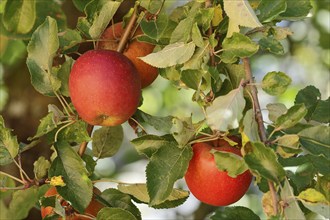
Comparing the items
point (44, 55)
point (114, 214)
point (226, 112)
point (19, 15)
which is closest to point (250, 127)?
point (226, 112)

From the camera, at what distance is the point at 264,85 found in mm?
987

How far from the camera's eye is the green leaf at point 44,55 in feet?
3.57

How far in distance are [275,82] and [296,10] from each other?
0.20 meters

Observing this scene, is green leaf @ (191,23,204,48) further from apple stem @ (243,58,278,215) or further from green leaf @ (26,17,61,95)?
green leaf @ (26,17,61,95)

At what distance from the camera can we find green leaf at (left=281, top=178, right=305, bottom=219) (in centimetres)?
90

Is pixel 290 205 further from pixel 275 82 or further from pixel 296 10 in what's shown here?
pixel 296 10

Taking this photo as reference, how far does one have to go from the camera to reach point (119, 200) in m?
1.17

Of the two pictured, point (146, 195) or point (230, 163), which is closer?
point (230, 163)

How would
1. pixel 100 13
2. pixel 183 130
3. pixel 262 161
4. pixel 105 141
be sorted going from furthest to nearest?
pixel 105 141 < pixel 100 13 < pixel 183 130 < pixel 262 161

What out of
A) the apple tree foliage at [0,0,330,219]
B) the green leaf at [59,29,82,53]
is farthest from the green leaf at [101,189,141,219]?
the green leaf at [59,29,82,53]

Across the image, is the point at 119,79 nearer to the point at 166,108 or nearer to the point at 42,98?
the point at 42,98

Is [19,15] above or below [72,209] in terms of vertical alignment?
above

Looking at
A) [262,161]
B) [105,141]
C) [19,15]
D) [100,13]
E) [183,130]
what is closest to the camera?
[262,161]

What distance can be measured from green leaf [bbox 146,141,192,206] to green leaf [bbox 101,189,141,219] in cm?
16
